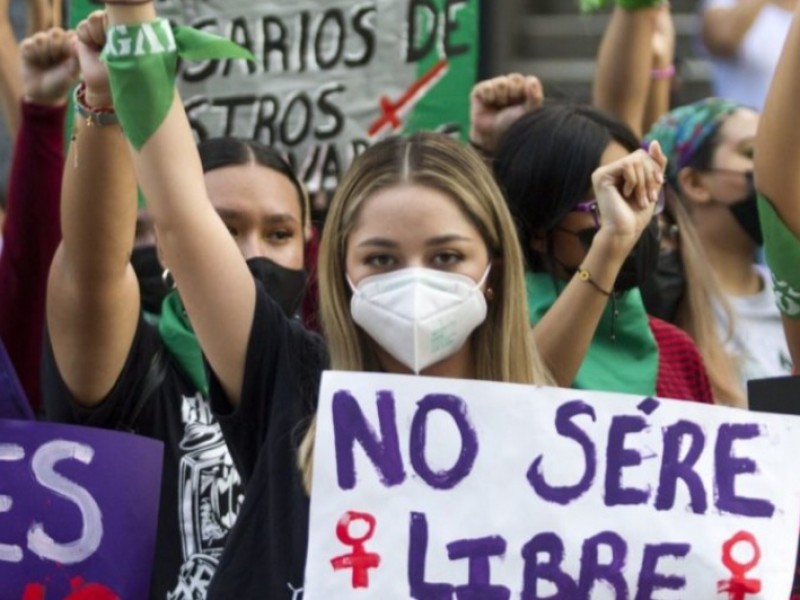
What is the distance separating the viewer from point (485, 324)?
276cm

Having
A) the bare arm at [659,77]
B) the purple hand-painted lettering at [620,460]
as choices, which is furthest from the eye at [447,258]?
the bare arm at [659,77]

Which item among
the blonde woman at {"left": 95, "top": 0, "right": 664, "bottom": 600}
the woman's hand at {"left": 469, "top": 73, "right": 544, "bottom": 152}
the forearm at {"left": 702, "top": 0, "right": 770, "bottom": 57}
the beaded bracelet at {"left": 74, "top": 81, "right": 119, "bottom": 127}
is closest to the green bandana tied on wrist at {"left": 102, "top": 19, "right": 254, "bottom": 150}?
the blonde woman at {"left": 95, "top": 0, "right": 664, "bottom": 600}

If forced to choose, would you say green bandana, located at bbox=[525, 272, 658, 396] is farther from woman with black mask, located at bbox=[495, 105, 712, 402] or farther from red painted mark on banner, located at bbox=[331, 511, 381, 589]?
red painted mark on banner, located at bbox=[331, 511, 381, 589]

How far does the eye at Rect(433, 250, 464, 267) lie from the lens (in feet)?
8.88

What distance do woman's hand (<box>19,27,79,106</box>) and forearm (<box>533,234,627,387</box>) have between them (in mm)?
1107

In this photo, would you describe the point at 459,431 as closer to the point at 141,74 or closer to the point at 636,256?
the point at 141,74

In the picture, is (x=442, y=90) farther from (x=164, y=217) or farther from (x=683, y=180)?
(x=164, y=217)

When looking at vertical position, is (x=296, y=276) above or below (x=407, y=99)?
above

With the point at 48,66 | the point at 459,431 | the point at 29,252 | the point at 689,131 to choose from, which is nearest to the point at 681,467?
the point at 459,431

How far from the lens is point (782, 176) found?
287 cm

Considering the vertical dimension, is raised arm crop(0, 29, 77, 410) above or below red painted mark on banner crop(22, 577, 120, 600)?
above

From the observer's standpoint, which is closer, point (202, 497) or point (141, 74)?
point (141, 74)

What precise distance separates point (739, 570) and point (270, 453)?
65 cm

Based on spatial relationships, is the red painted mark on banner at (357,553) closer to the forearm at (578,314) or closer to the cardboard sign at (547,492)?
the cardboard sign at (547,492)
